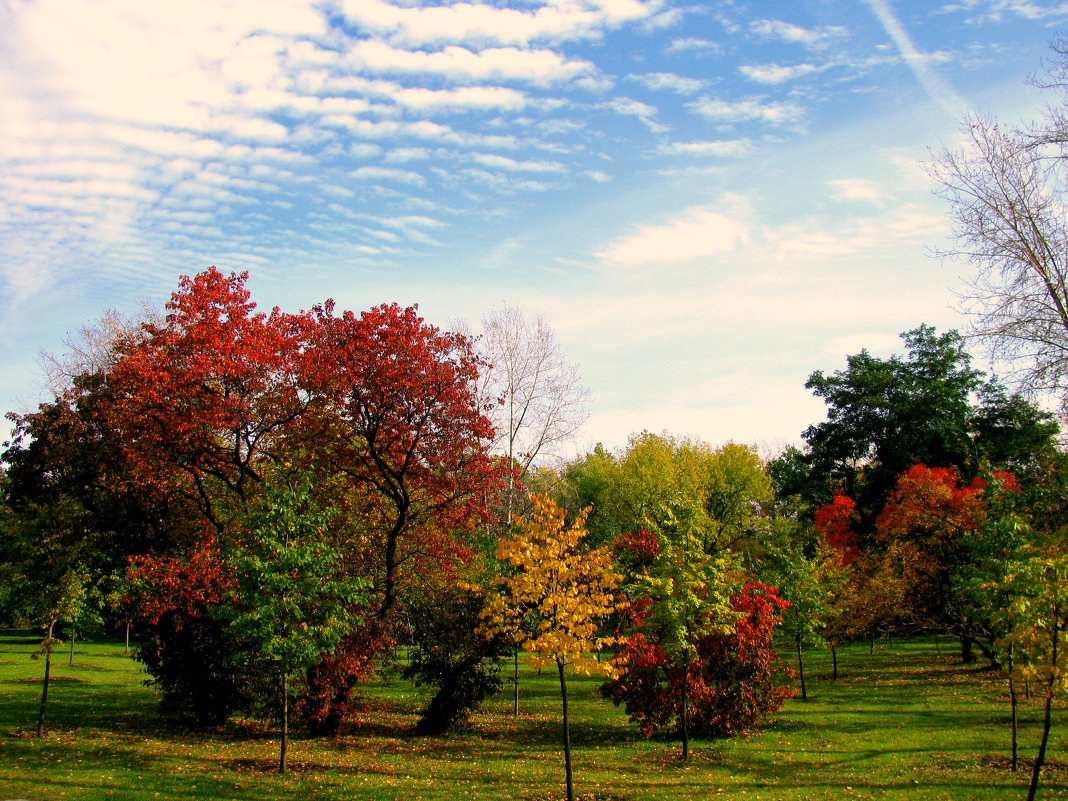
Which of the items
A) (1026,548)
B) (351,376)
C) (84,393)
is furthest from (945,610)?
(84,393)

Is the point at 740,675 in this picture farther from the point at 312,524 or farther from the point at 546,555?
the point at 312,524

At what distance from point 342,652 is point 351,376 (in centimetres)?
673

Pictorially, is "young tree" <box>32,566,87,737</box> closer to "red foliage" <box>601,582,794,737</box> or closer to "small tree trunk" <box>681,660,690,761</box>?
"red foliage" <box>601,582,794,737</box>

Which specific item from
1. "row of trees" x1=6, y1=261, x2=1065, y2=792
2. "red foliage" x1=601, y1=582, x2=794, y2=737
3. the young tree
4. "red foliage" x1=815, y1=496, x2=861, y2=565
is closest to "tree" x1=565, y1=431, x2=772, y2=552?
"red foliage" x1=815, y1=496, x2=861, y2=565

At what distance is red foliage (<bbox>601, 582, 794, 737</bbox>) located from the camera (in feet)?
56.4

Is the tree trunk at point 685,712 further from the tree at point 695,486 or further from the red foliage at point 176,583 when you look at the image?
the tree at point 695,486

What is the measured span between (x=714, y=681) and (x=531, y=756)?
539 centimetres

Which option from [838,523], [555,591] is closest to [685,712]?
[555,591]

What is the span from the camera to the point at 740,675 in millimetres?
17969

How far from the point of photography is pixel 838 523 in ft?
132

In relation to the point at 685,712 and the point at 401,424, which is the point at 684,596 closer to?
the point at 685,712

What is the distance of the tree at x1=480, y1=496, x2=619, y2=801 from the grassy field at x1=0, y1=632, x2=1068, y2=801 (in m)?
2.55

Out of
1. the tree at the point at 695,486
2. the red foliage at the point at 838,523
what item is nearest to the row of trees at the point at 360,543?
the red foliage at the point at 838,523

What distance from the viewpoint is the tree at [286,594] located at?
1282 cm
